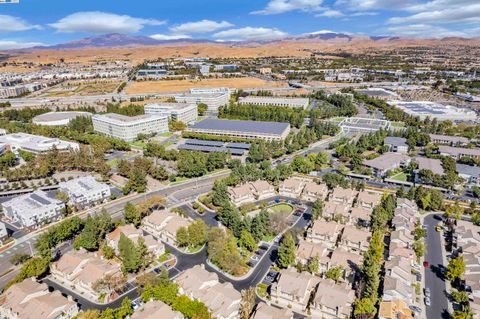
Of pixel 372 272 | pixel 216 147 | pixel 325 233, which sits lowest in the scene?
pixel 325 233

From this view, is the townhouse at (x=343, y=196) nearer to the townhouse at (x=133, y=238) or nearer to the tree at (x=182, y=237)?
the tree at (x=182, y=237)

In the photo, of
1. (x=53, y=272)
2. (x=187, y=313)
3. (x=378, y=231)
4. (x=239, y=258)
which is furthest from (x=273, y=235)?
(x=53, y=272)

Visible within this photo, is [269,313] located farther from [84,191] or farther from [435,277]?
[84,191]

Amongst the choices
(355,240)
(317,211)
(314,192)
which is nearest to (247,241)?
(317,211)

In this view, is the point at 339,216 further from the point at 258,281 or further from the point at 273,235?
the point at 258,281

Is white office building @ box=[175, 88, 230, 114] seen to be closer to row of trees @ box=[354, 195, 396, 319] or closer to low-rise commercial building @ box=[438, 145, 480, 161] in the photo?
low-rise commercial building @ box=[438, 145, 480, 161]
